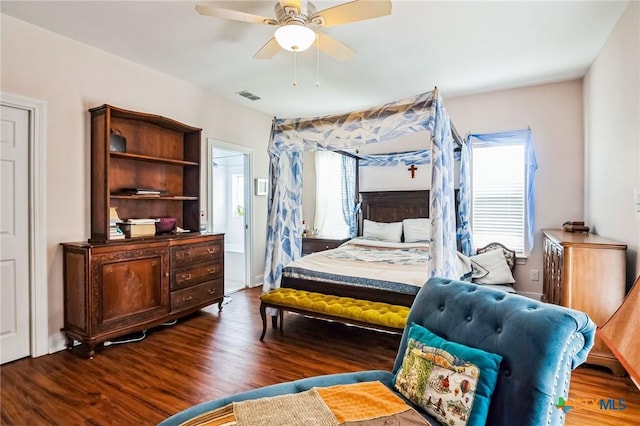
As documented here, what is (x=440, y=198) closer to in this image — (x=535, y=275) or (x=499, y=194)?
(x=499, y=194)

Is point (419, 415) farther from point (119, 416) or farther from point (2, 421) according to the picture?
point (2, 421)

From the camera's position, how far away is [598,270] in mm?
2596

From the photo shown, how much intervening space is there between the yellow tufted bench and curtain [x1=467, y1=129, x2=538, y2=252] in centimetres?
257

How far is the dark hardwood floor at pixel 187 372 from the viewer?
2.07 m

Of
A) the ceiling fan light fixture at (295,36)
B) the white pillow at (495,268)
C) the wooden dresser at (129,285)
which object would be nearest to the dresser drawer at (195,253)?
the wooden dresser at (129,285)

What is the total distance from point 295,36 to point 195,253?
2.62 m

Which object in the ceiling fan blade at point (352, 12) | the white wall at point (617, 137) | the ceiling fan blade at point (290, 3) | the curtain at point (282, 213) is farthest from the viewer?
the curtain at point (282, 213)

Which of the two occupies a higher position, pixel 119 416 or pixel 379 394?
pixel 379 394

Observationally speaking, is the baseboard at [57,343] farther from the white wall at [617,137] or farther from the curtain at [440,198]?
the white wall at [617,137]

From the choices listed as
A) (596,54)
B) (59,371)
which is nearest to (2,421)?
(59,371)

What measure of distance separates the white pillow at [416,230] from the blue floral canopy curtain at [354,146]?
1.76 m

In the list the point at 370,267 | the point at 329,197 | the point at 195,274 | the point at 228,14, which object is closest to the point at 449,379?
the point at 370,267

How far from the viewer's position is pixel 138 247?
10.4 ft

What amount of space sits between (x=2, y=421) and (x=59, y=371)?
25.5 inches
